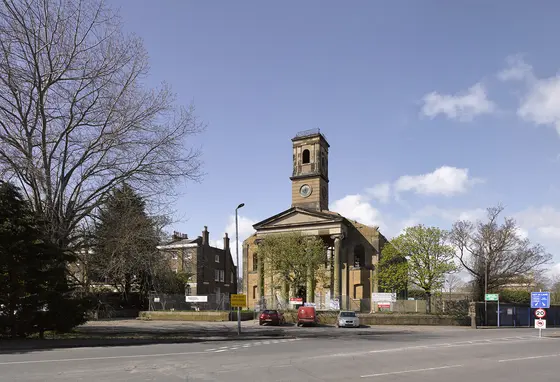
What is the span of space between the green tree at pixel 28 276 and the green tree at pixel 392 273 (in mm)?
35943

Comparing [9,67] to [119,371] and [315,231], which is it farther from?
[315,231]

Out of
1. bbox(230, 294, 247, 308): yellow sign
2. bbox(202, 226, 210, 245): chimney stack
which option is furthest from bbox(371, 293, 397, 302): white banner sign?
bbox(202, 226, 210, 245): chimney stack

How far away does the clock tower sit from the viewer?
70.6 meters

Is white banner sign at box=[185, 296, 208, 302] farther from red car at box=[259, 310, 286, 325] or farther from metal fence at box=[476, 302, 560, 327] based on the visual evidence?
metal fence at box=[476, 302, 560, 327]

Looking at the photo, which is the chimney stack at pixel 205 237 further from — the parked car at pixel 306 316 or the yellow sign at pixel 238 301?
the yellow sign at pixel 238 301

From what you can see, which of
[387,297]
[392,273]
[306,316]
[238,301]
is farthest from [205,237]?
[238,301]

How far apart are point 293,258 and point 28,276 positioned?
3479 centimetres

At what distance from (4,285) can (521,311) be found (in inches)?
1945

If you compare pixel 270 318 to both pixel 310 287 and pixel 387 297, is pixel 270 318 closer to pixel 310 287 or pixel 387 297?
pixel 387 297

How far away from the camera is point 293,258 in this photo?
54.7 m

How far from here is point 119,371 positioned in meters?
12.8

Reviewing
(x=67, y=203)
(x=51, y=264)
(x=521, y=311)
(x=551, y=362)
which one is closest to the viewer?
(x=551, y=362)

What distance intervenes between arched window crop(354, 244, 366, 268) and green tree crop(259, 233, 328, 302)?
11248mm

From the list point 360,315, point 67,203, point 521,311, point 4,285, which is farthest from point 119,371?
point 521,311
